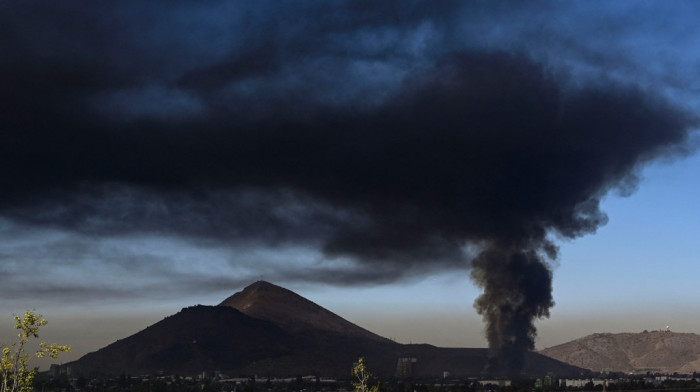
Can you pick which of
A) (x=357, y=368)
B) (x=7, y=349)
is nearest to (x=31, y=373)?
(x=7, y=349)

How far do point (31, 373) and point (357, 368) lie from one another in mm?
59596

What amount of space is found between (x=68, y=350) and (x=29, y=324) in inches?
178

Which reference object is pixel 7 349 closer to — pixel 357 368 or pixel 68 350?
pixel 68 350

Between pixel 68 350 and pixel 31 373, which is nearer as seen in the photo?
pixel 68 350

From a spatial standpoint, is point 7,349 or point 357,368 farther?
point 357,368

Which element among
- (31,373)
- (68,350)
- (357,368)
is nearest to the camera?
(68,350)

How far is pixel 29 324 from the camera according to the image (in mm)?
57781

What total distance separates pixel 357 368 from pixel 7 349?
63.5 m

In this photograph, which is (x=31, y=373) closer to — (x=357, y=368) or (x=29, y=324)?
(x=29, y=324)

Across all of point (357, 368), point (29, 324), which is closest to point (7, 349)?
point (29, 324)

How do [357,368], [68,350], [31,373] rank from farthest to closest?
[357,368]
[31,373]
[68,350]

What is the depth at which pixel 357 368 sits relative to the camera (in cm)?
11381

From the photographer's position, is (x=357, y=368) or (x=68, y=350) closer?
(x=68, y=350)

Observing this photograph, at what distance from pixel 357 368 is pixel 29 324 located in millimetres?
62489
